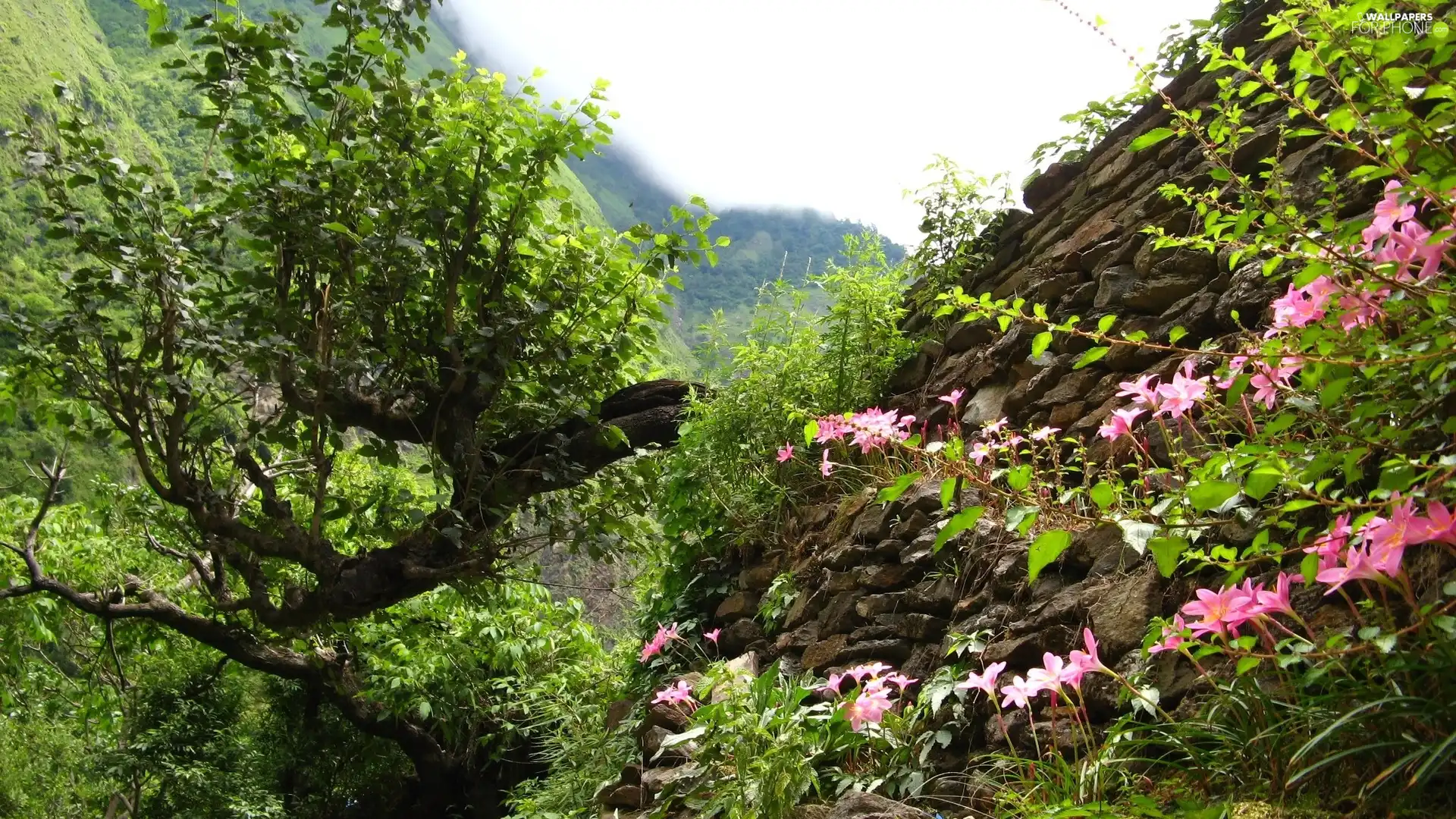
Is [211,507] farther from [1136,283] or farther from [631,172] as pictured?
[631,172]

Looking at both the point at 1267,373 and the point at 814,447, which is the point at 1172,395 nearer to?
the point at 1267,373

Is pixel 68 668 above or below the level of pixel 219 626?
below

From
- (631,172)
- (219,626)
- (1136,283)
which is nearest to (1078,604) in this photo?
(1136,283)

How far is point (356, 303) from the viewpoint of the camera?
11.8ft

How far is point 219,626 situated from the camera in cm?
468

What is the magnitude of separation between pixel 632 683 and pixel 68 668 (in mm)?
13689

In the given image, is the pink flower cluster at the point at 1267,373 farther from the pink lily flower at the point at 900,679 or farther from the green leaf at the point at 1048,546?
the pink lily flower at the point at 900,679

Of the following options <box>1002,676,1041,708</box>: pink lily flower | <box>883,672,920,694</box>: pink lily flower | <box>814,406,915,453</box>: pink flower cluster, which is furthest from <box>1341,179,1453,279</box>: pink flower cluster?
<box>883,672,920,694</box>: pink lily flower

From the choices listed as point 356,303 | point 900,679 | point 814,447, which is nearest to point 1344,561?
point 900,679

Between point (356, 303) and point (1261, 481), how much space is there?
358 cm

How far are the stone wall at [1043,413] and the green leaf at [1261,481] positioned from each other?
751 millimetres

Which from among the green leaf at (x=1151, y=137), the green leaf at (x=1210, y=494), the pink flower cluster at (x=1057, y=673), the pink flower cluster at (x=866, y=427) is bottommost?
the pink flower cluster at (x=866, y=427)

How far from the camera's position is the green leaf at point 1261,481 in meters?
0.87

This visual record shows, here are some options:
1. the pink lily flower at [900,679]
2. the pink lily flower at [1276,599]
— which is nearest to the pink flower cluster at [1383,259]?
the pink lily flower at [1276,599]
